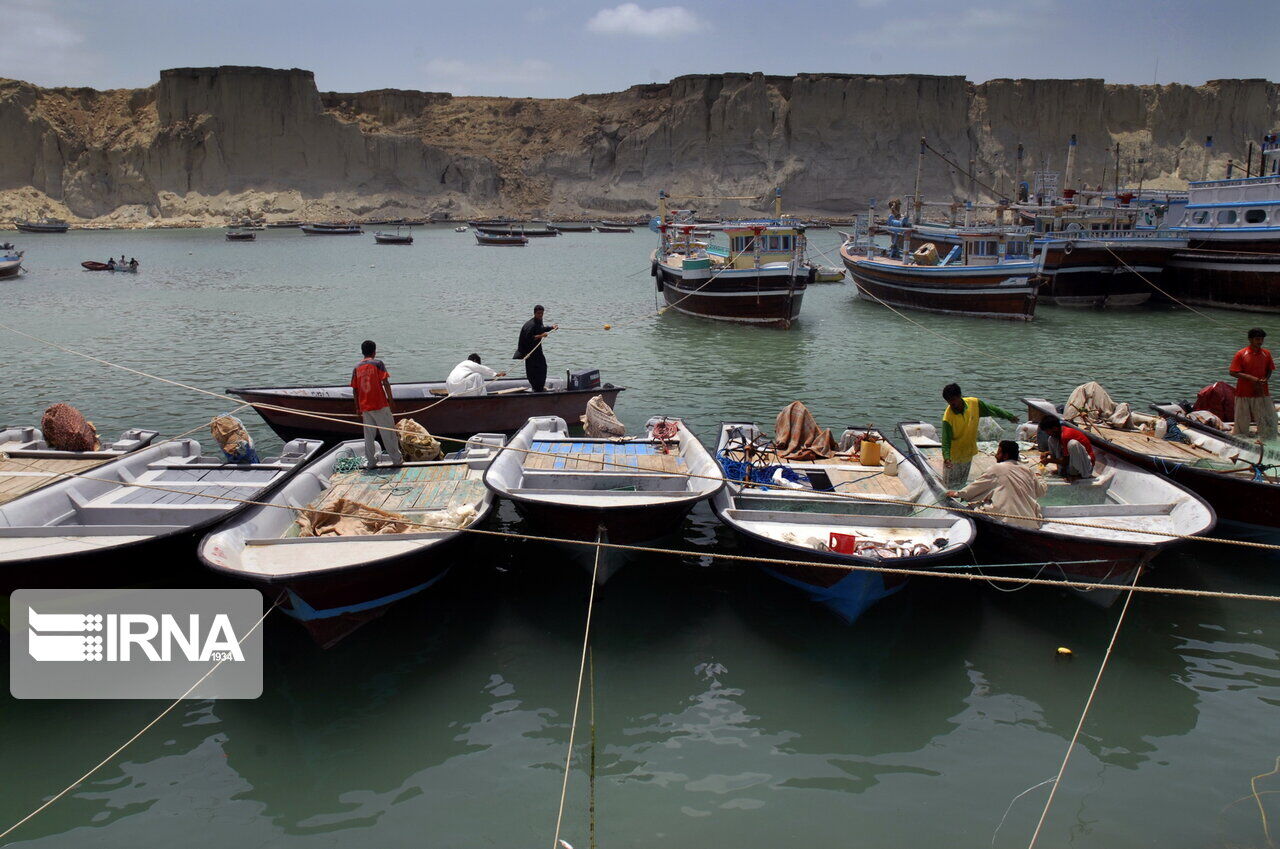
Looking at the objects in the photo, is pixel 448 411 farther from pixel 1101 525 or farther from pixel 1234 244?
pixel 1234 244

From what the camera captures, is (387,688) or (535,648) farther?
(535,648)

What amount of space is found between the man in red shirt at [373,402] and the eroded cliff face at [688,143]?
9631 centimetres

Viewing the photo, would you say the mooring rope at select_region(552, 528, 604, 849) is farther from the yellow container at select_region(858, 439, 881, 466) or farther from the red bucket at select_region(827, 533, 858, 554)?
the yellow container at select_region(858, 439, 881, 466)

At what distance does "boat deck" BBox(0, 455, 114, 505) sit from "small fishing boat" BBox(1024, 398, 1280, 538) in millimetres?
12751

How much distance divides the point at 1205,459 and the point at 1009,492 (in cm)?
359

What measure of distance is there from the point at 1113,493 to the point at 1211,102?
4998 inches

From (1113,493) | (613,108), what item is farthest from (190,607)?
(613,108)

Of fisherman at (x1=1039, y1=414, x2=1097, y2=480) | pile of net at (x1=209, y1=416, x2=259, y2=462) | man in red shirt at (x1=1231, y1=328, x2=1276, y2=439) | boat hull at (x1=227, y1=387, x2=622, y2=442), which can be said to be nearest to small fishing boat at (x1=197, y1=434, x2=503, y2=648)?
pile of net at (x1=209, y1=416, x2=259, y2=462)

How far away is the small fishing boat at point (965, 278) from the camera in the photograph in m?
29.8

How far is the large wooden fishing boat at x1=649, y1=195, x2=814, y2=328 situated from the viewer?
27047 millimetres

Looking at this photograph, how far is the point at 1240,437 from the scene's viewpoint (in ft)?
36.2

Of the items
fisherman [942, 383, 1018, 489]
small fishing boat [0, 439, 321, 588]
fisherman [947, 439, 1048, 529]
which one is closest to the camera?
small fishing boat [0, 439, 321, 588]

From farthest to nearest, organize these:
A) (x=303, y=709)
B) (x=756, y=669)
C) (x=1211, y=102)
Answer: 1. (x=1211, y=102)
2. (x=756, y=669)
3. (x=303, y=709)

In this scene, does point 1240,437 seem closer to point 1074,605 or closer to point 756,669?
point 1074,605
